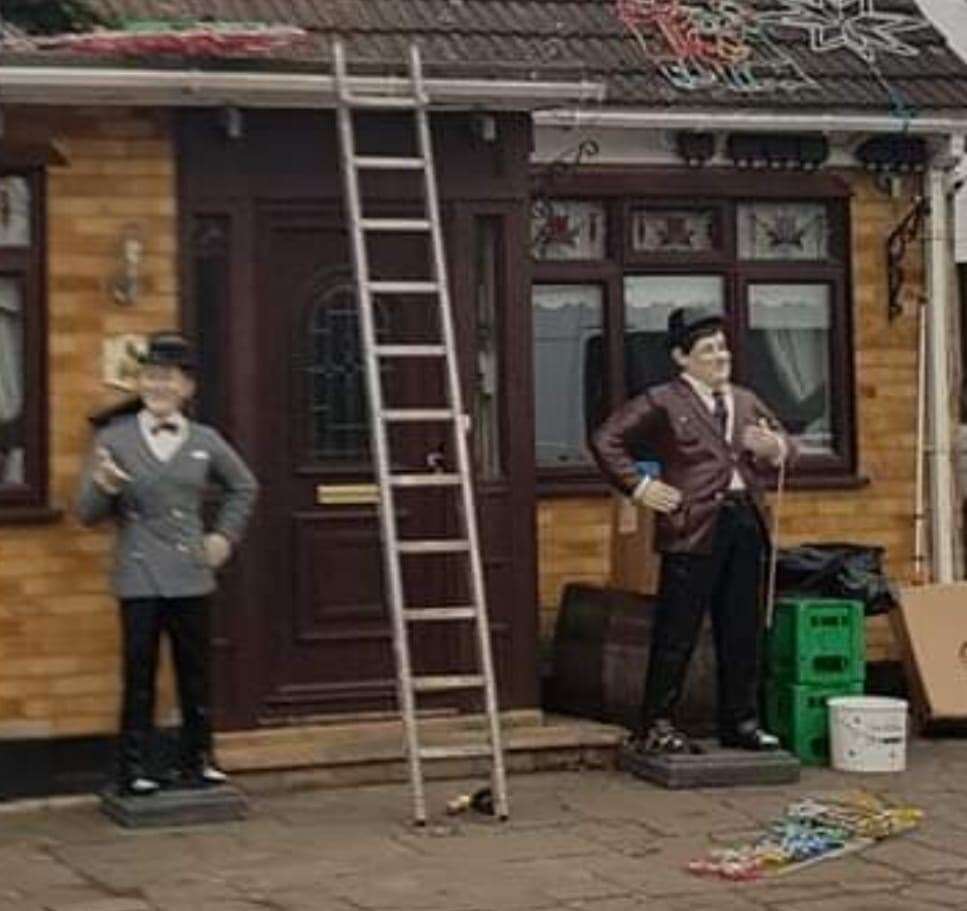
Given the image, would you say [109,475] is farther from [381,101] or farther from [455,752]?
[381,101]

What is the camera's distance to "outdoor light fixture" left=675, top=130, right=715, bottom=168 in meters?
12.8

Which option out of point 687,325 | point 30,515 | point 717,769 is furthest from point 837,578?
point 30,515

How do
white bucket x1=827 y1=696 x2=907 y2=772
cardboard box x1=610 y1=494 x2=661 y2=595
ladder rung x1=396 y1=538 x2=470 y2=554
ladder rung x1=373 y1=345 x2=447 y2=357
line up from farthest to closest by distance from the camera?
1. cardboard box x1=610 y1=494 x2=661 y2=595
2. white bucket x1=827 y1=696 x2=907 y2=772
3. ladder rung x1=373 y1=345 x2=447 y2=357
4. ladder rung x1=396 y1=538 x2=470 y2=554

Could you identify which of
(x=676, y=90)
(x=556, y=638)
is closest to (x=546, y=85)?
(x=676, y=90)

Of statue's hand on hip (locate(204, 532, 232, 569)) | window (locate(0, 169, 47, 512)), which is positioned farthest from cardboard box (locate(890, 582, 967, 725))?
window (locate(0, 169, 47, 512))

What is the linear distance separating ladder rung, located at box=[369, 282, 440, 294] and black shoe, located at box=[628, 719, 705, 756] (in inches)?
85.6

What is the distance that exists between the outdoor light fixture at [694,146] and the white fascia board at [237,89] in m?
1.70

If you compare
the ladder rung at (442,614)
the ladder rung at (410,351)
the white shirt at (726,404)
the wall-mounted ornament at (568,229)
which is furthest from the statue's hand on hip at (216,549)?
the wall-mounted ornament at (568,229)

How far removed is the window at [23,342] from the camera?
34.4 feet

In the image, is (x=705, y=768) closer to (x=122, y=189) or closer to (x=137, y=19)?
(x=122, y=189)

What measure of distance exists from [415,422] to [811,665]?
86.3 inches

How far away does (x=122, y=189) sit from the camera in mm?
10664

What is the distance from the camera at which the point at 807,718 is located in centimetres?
1148

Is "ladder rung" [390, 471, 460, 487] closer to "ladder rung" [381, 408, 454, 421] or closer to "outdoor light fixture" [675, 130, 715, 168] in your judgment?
"ladder rung" [381, 408, 454, 421]
